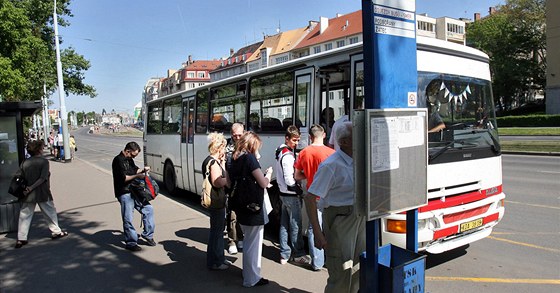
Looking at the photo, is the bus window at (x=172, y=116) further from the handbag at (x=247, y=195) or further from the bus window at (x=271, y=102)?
the handbag at (x=247, y=195)

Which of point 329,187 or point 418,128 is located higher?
point 418,128

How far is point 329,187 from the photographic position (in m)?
3.35

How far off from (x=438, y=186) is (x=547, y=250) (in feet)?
7.97

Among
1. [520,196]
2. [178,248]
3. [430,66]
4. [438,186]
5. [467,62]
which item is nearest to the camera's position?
[438,186]

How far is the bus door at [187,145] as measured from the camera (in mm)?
10102

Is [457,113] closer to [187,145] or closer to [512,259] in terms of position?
[512,259]

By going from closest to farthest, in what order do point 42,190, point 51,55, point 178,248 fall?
1. point 178,248
2. point 42,190
3. point 51,55

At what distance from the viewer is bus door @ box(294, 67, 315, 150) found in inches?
242

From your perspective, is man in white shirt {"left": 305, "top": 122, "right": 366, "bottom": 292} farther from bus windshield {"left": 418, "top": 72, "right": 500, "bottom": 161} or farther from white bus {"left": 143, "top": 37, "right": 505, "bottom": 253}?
bus windshield {"left": 418, "top": 72, "right": 500, "bottom": 161}

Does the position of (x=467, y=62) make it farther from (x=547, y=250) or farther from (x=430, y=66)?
(x=547, y=250)

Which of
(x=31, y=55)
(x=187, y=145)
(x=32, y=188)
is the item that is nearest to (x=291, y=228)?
(x=32, y=188)

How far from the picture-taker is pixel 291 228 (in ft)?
17.9

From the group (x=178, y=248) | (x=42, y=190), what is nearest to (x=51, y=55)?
(x=42, y=190)

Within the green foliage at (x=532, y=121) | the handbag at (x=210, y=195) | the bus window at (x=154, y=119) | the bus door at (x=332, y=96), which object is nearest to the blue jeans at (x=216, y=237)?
the handbag at (x=210, y=195)
